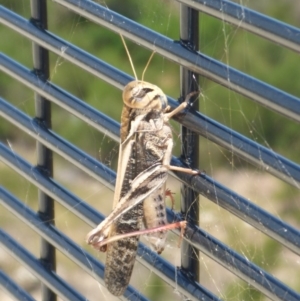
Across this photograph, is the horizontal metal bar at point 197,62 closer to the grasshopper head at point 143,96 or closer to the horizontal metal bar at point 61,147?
the grasshopper head at point 143,96

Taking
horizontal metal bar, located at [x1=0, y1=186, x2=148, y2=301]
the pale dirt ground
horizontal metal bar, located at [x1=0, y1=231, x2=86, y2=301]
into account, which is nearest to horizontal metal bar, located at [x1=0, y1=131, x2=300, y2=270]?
horizontal metal bar, located at [x1=0, y1=186, x2=148, y2=301]

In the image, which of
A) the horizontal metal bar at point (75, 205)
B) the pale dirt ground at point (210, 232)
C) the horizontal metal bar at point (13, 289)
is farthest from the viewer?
the pale dirt ground at point (210, 232)

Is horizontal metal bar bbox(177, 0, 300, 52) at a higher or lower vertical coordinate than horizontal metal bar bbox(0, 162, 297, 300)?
higher

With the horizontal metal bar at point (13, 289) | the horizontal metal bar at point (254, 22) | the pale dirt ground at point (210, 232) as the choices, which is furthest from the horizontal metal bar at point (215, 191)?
the pale dirt ground at point (210, 232)

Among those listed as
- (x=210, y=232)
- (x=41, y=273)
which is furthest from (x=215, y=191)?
(x=210, y=232)

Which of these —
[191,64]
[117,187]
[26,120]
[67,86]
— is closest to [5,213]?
[67,86]

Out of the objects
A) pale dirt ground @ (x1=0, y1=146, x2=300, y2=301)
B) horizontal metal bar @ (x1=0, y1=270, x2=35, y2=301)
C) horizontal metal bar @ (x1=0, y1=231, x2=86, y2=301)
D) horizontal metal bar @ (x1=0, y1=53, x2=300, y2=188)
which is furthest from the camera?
pale dirt ground @ (x1=0, y1=146, x2=300, y2=301)

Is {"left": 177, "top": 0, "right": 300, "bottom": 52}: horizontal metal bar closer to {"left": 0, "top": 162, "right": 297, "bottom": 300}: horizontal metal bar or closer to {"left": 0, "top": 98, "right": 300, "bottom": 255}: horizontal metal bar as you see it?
{"left": 0, "top": 98, "right": 300, "bottom": 255}: horizontal metal bar
